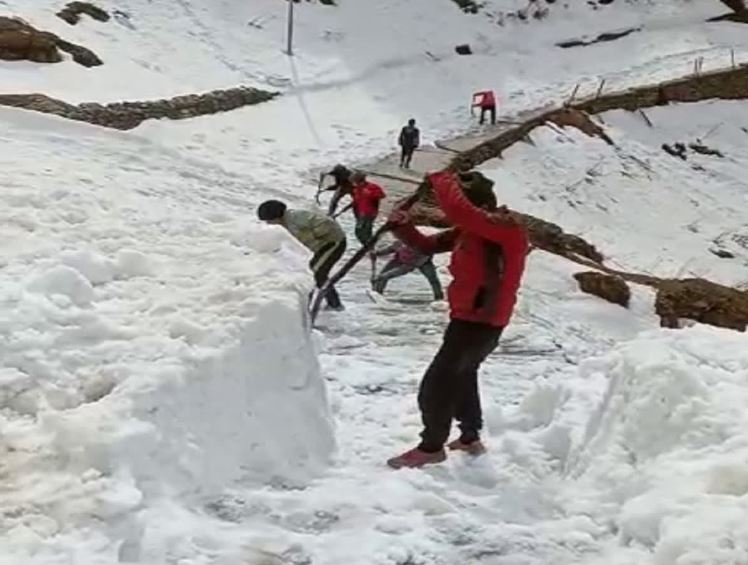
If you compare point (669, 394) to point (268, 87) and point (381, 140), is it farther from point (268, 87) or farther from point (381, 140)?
point (268, 87)

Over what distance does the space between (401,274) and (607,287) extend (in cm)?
297

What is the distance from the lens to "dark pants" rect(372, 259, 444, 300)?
463 inches

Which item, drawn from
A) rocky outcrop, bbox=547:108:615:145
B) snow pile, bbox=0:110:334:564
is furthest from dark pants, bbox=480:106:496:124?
snow pile, bbox=0:110:334:564

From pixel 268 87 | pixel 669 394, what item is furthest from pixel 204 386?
pixel 268 87

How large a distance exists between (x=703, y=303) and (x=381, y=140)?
1454cm

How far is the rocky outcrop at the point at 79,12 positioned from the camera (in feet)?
86.4

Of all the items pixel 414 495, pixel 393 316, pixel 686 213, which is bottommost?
pixel 686 213

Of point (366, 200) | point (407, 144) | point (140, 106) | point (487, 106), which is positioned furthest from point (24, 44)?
point (366, 200)

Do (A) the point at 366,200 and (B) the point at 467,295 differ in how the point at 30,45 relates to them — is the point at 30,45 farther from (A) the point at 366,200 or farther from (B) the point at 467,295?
(B) the point at 467,295

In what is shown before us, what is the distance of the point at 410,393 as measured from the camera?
753cm

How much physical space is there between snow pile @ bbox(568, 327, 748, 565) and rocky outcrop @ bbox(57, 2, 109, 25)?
74.0ft

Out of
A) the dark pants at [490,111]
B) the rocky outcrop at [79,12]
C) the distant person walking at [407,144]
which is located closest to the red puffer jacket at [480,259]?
the distant person walking at [407,144]

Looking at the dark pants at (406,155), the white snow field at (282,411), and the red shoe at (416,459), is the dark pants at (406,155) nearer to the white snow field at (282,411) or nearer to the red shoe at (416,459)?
the white snow field at (282,411)

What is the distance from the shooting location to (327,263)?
1009 centimetres
